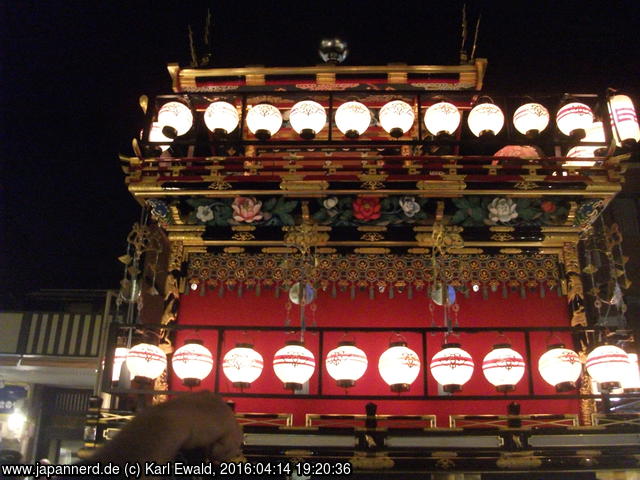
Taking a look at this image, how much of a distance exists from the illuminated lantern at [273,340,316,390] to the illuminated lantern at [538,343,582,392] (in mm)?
2969

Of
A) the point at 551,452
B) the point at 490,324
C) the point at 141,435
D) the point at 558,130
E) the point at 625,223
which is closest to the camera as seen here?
the point at 141,435

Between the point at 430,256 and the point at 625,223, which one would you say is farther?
the point at 625,223

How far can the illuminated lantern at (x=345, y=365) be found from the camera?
7.64m

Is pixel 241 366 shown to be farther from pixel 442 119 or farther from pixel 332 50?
pixel 332 50

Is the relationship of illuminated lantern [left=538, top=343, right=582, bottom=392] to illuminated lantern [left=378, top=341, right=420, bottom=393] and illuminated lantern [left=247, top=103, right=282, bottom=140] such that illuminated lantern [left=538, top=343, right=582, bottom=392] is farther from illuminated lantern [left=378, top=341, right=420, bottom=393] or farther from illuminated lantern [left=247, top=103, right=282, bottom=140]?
illuminated lantern [left=247, top=103, right=282, bottom=140]

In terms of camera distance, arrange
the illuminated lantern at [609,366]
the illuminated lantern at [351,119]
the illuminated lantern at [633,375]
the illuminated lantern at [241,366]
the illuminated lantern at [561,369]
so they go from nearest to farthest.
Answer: the illuminated lantern at [609,366]
the illuminated lantern at [561,369]
the illuminated lantern at [241,366]
the illuminated lantern at [633,375]
the illuminated lantern at [351,119]

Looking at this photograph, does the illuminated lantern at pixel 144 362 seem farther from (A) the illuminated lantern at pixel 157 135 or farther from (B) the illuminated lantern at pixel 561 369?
(B) the illuminated lantern at pixel 561 369

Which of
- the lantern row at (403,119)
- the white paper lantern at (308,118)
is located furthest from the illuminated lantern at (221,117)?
the white paper lantern at (308,118)

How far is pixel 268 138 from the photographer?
30.8ft

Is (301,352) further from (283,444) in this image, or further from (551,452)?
(551,452)

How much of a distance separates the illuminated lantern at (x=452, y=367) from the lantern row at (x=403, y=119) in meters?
3.46

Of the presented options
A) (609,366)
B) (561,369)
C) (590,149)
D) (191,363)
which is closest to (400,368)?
(561,369)

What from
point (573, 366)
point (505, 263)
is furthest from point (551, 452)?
point (505, 263)

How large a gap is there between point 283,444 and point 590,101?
22.8 feet
